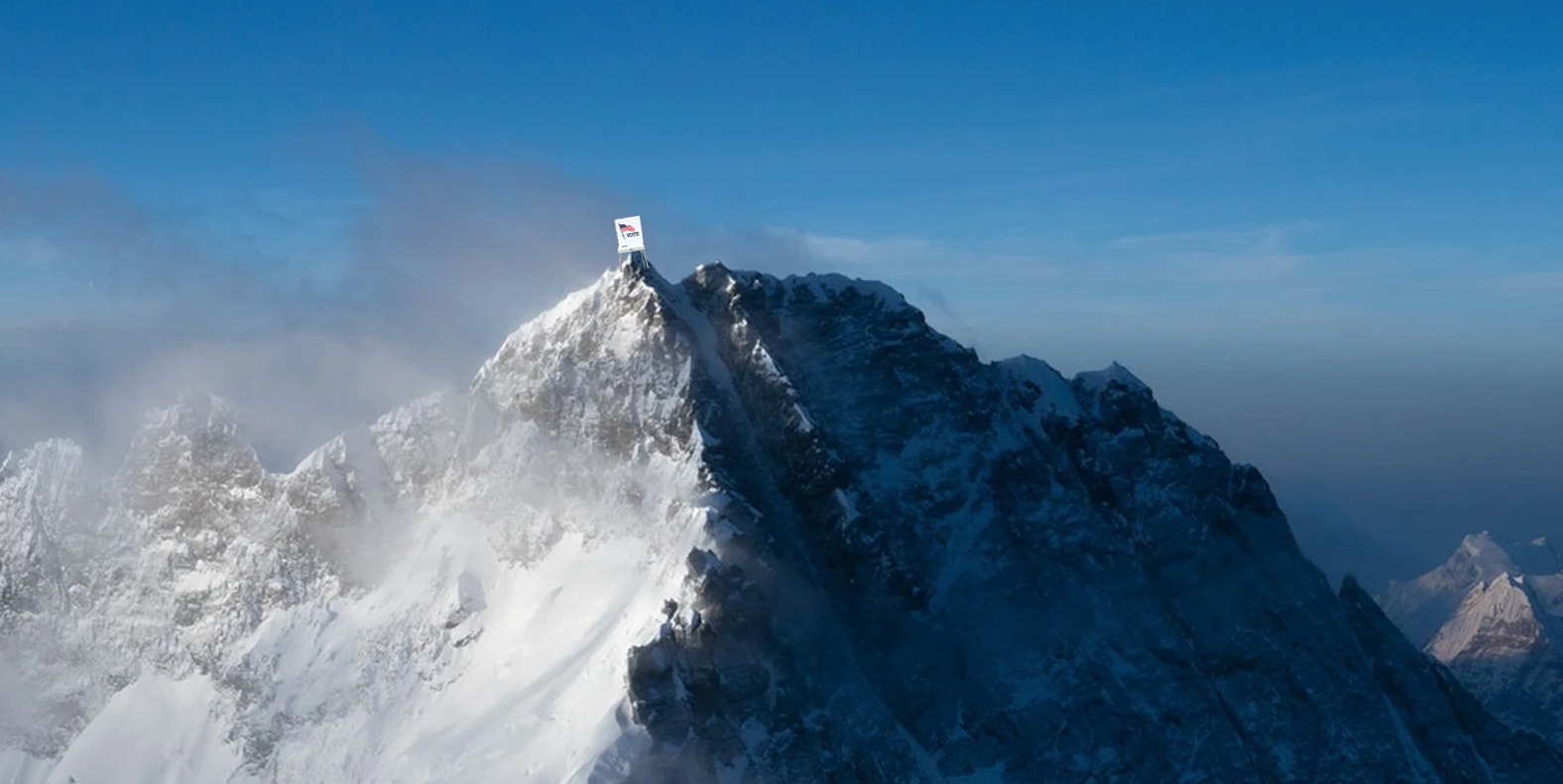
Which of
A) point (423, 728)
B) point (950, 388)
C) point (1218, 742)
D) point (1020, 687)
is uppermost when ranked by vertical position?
point (950, 388)

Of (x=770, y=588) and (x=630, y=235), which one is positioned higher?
(x=630, y=235)

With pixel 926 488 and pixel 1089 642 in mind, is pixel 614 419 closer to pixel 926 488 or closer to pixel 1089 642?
pixel 926 488

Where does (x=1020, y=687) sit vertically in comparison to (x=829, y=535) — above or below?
below

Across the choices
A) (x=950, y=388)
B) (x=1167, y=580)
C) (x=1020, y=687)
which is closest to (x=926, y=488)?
(x=950, y=388)

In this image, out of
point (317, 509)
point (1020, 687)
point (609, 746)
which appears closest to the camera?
point (609, 746)

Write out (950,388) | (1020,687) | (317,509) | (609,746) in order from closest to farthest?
1. (609,746)
2. (1020,687)
3. (950,388)
4. (317,509)
